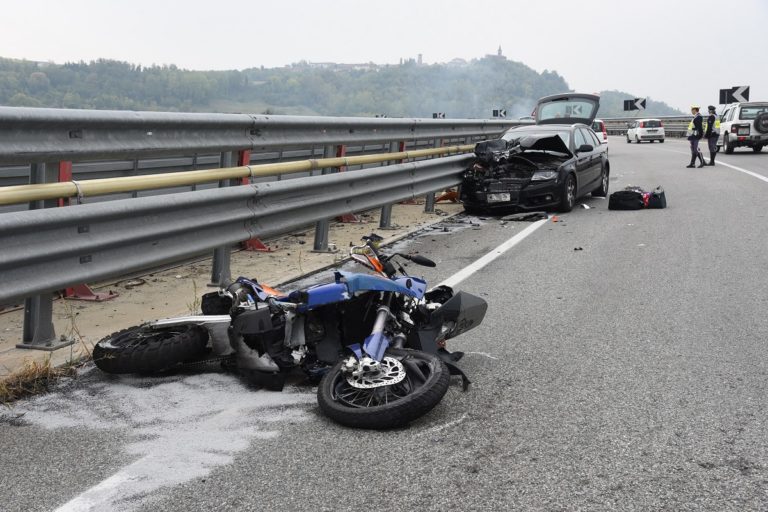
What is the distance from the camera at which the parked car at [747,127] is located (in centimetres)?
3045

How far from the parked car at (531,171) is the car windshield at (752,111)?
1864 cm

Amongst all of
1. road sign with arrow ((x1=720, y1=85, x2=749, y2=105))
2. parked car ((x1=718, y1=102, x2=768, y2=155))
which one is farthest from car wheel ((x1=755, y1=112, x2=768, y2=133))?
road sign with arrow ((x1=720, y1=85, x2=749, y2=105))

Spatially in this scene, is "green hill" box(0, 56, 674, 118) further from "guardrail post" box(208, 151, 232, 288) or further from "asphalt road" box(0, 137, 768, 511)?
"asphalt road" box(0, 137, 768, 511)

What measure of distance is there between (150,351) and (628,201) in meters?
11.0

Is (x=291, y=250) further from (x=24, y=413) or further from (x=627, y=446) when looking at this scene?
(x=627, y=446)

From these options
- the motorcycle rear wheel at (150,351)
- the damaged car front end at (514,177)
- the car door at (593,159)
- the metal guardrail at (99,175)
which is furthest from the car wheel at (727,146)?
the motorcycle rear wheel at (150,351)

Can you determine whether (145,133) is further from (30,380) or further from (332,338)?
(332,338)

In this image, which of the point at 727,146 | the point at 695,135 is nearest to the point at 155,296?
the point at 695,135

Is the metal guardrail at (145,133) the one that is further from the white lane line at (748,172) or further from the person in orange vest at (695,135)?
the person in orange vest at (695,135)

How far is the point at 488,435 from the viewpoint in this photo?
3826mm

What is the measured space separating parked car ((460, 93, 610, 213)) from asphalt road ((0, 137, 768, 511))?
22.9ft

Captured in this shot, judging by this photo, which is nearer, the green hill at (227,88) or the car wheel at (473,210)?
the car wheel at (473,210)

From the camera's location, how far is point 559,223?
12.5 meters

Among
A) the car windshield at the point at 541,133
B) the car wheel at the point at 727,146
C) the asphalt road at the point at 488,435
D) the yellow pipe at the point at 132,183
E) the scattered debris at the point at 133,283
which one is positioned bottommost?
the scattered debris at the point at 133,283
